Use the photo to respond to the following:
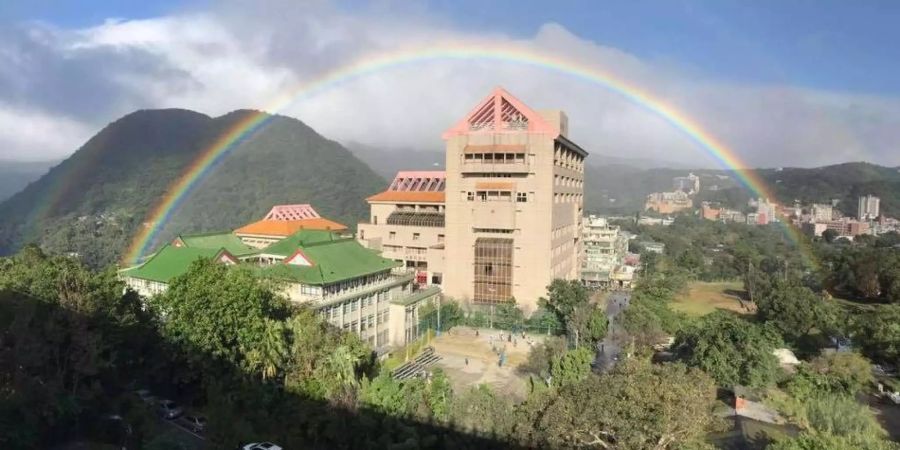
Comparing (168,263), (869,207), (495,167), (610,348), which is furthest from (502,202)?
(869,207)

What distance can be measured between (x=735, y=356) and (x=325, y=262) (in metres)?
15.8

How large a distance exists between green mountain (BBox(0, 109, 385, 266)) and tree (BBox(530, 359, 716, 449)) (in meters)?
64.6


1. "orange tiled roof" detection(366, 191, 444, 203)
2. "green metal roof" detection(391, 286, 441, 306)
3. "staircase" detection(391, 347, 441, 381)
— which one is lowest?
"staircase" detection(391, 347, 441, 381)

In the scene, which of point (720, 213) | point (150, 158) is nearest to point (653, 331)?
point (150, 158)

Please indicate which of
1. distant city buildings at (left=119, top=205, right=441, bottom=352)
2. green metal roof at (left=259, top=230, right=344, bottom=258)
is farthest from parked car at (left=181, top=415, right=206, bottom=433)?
green metal roof at (left=259, top=230, right=344, bottom=258)

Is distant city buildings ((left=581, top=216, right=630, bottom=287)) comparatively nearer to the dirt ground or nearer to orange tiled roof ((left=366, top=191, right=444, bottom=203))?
A: orange tiled roof ((left=366, top=191, right=444, bottom=203))

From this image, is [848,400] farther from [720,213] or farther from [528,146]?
[720,213]

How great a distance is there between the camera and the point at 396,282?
29.5 m

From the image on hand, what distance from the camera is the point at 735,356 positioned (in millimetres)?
19938

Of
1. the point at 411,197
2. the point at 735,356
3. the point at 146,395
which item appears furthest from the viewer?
the point at 411,197

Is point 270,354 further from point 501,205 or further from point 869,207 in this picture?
point 869,207

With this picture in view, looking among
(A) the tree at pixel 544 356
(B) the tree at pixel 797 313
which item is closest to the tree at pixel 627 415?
(A) the tree at pixel 544 356

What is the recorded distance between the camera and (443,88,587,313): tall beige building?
110 feet

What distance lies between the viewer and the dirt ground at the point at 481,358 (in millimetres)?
23219
